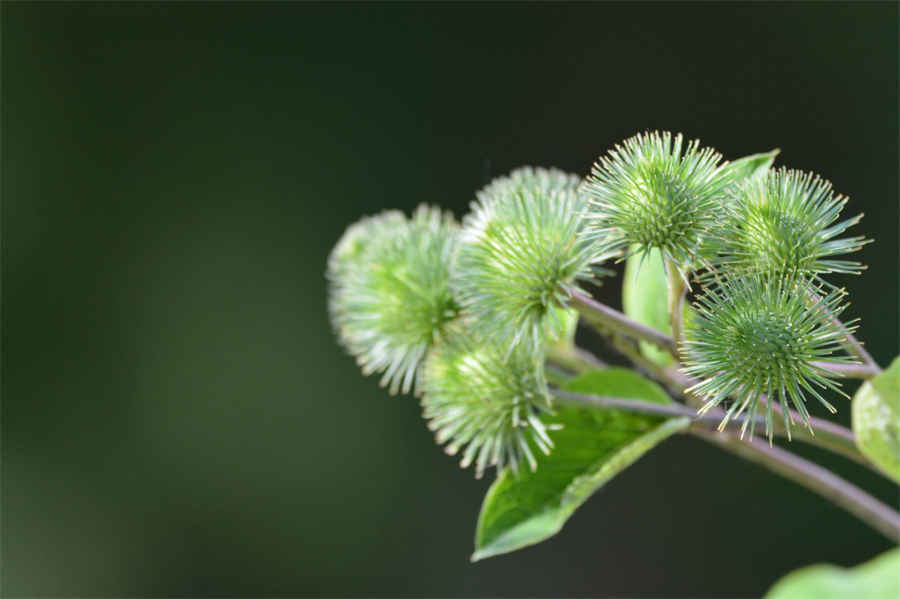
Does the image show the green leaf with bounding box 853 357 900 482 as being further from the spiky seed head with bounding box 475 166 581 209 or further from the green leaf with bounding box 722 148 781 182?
the spiky seed head with bounding box 475 166 581 209

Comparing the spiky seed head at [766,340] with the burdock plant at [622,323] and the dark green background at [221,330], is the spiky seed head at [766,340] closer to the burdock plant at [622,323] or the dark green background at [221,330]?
the burdock plant at [622,323]

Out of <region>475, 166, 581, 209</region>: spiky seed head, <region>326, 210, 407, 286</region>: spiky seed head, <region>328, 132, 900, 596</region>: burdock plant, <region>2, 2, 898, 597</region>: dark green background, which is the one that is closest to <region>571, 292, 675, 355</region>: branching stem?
<region>328, 132, 900, 596</region>: burdock plant

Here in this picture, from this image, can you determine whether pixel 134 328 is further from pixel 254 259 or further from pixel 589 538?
pixel 589 538

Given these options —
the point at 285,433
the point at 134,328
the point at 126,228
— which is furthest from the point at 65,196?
the point at 285,433

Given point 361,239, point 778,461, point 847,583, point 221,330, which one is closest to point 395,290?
point 361,239

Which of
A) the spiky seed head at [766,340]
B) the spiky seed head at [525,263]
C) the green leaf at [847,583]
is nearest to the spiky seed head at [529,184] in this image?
the spiky seed head at [525,263]

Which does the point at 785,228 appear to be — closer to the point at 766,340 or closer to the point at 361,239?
the point at 766,340
